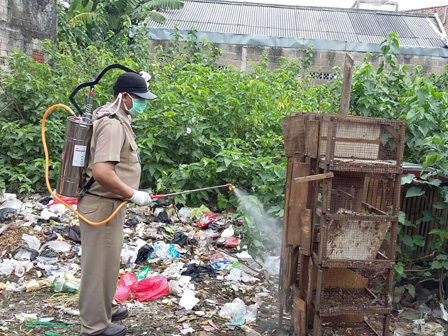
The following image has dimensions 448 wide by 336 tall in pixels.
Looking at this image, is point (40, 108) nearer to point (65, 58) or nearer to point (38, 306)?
point (65, 58)

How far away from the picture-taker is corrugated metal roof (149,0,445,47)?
14.5 meters

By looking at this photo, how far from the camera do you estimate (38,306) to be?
3.92 metres

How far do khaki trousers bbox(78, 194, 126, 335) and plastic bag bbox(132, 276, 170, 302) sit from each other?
3.21 feet

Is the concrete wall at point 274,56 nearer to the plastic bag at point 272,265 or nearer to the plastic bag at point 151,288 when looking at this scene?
the plastic bag at point 272,265

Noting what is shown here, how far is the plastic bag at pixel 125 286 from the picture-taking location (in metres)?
4.07

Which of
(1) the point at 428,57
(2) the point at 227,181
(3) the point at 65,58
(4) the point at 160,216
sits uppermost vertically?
(1) the point at 428,57

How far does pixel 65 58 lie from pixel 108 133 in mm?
5944

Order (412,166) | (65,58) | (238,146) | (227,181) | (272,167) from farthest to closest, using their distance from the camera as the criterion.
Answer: (65,58)
(238,146)
(227,181)
(272,167)
(412,166)

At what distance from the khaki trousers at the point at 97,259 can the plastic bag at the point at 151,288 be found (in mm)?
979

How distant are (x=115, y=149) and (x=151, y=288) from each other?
1.81 m

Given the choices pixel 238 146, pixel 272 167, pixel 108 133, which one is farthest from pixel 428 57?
pixel 108 133

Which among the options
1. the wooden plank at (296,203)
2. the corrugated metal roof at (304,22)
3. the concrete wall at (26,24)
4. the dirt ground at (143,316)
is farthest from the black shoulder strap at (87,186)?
the corrugated metal roof at (304,22)

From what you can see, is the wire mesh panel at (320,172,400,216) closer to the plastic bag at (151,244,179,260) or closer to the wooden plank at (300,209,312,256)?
the wooden plank at (300,209,312,256)

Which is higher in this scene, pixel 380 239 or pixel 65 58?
pixel 65 58
